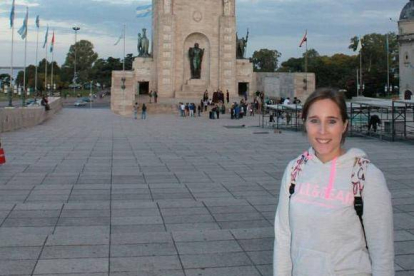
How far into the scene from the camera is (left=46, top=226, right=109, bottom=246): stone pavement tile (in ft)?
20.7

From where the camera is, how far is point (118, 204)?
8.61 metres

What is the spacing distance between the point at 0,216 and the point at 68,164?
5812 mm

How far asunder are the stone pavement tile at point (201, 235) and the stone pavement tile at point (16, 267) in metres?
1.81

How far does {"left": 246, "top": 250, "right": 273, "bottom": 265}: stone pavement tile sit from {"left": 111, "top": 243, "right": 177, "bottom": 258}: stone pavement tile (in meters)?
0.90

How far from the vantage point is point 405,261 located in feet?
18.4

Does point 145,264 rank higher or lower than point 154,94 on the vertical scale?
lower

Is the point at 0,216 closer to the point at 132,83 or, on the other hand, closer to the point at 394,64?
the point at 132,83

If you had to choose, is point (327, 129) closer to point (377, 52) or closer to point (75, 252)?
point (75, 252)

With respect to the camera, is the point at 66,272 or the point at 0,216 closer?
the point at 66,272

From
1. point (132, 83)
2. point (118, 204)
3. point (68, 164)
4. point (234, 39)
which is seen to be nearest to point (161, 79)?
point (132, 83)

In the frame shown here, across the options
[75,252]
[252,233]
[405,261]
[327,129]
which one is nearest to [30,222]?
[75,252]

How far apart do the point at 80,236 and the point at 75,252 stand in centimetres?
68

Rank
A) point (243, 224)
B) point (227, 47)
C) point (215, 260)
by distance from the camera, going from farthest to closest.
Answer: point (227, 47) → point (243, 224) → point (215, 260)

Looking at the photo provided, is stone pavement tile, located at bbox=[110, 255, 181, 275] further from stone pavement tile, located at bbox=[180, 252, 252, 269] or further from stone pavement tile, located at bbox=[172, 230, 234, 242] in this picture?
stone pavement tile, located at bbox=[172, 230, 234, 242]
